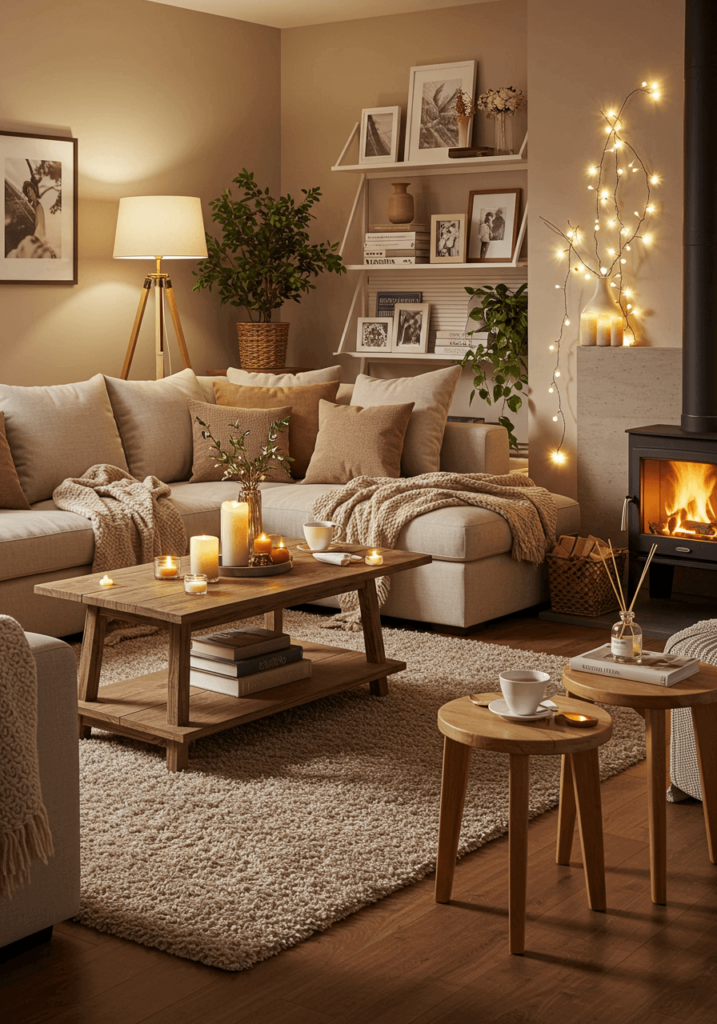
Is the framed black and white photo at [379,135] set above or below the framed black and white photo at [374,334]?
above

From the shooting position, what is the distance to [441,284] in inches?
257

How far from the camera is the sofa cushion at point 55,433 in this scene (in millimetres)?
4863

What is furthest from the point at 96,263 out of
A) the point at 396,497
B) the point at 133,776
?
the point at 133,776

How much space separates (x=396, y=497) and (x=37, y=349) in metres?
2.21

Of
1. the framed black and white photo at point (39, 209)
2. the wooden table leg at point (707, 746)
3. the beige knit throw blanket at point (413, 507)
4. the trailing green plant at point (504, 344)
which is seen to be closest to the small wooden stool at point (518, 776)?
the wooden table leg at point (707, 746)

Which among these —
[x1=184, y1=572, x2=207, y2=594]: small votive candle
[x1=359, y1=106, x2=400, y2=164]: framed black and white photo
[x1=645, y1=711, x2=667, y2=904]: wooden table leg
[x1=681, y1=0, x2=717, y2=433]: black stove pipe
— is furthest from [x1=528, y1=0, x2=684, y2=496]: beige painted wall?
[x1=645, y1=711, x2=667, y2=904]: wooden table leg

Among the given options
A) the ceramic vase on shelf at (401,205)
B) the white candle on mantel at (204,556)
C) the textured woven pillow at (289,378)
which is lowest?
the white candle on mantel at (204,556)

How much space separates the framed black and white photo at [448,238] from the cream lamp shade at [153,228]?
1301 mm

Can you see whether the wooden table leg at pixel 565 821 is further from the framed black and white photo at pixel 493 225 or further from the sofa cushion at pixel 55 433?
the framed black and white photo at pixel 493 225

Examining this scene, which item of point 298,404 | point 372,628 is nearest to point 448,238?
point 298,404

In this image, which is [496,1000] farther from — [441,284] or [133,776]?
[441,284]

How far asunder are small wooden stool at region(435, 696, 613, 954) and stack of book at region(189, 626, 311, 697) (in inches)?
44.2

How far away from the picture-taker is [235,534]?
3.58 metres

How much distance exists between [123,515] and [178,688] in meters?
1.56
